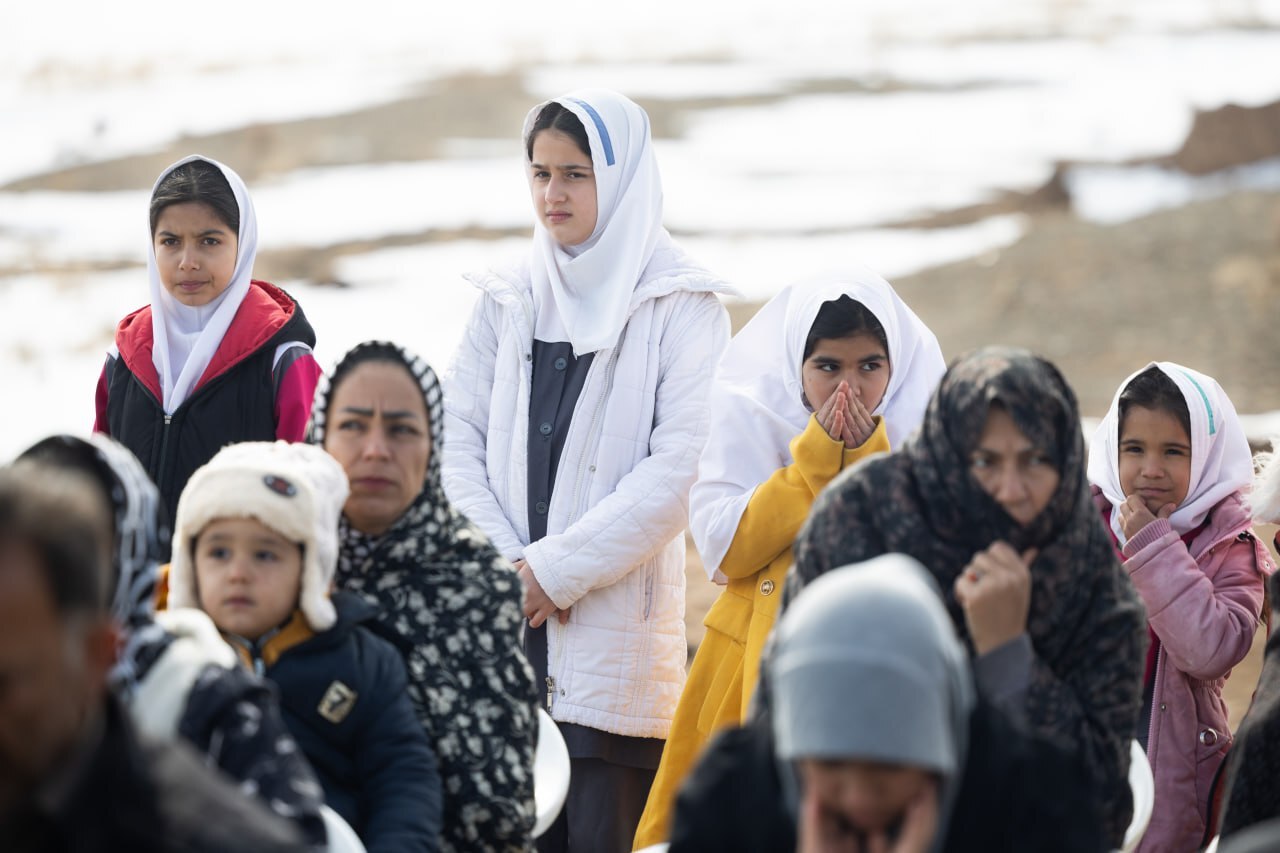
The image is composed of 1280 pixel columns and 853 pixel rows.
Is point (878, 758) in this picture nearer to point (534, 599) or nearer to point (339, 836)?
→ point (339, 836)

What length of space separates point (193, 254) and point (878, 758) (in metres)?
2.76

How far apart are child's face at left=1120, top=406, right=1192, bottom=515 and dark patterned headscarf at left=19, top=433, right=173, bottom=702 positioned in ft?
8.05

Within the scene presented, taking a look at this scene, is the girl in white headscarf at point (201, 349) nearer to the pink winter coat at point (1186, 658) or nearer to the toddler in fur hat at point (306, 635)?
the toddler in fur hat at point (306, 635)

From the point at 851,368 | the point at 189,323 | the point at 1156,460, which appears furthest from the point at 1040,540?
the point at 189,323

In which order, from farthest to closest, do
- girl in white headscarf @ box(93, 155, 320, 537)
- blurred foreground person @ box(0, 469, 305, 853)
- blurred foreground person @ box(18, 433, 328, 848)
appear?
girl in white headscarf @ box(93, 155, 320, 537) → blurred foreground person @ box(18, 433, 328, 848) → blurred foreground person @ box(0, 469, 305, 853)

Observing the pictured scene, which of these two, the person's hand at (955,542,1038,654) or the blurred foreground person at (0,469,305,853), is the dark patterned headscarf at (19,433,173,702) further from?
the person's hand at (955,542,1038,654)

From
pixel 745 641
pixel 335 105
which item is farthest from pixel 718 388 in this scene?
pixel 335 105

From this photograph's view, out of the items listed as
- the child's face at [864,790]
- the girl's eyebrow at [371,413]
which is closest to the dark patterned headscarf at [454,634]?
the girl's eyebrow at [371,413]

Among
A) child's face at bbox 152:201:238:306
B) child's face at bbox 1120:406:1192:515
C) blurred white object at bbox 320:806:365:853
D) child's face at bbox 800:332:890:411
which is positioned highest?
child's face at bbox 152:201:238:306

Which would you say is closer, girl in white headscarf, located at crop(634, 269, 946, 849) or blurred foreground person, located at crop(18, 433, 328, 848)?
blurred foreground person, located at crop(18, 433, 328, 848)

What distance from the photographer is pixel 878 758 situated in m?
2.17

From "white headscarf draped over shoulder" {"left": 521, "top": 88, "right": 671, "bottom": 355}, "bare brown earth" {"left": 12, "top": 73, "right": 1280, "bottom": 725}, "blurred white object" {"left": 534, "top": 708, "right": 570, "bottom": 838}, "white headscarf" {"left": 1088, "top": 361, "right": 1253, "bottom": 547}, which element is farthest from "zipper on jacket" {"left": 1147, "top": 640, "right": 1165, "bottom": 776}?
"bare brown earth" {"left": 12, "top": 73, "right": 1280, "bottom": 725}

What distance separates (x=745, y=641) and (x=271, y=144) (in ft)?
60.1

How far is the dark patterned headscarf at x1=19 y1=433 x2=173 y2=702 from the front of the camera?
246cm
